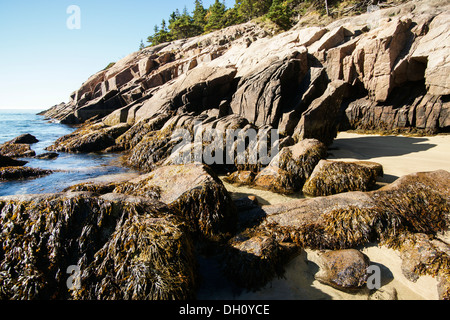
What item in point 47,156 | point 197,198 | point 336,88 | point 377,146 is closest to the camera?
point 197,198

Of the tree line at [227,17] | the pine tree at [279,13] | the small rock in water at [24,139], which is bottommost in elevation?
the small rock in water at [24,139]

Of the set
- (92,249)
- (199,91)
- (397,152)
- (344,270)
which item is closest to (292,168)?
(344,270)

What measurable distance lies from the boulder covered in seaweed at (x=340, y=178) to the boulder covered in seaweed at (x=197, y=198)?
2630mm

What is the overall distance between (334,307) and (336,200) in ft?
8.15

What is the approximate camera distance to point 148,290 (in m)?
2.83

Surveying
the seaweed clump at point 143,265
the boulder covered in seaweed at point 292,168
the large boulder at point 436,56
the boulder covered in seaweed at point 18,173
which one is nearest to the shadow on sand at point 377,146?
the boulder covered in seaweed at point 292,168

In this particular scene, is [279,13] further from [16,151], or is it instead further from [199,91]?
[16,151]

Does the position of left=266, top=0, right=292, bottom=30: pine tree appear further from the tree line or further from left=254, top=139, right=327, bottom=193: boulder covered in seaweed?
left=254, top=139, right=327, bottom=193: boulder covered in seaweed

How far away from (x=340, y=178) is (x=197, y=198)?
3910mm

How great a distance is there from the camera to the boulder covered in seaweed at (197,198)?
4648 mm

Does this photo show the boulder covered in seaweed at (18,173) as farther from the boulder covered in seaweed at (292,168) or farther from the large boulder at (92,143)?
the boulder covered in seaweed at (292,168)

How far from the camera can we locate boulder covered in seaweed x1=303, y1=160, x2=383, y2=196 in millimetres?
6125

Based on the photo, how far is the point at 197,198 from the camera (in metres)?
4.87

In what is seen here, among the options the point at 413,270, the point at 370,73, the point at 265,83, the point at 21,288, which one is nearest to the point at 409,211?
the point at 413,270
